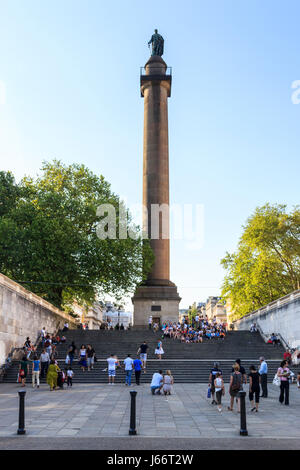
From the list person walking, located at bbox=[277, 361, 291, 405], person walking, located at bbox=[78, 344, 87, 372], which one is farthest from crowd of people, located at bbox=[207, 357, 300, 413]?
person walking, located at bbox=[78, 344, 87, 372]

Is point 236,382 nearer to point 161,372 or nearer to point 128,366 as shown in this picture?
point 161,372

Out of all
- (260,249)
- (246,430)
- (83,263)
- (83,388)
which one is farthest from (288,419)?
(260,249)

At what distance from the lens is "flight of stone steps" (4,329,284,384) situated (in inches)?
1054

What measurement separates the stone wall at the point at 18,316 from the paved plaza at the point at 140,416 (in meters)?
6.68

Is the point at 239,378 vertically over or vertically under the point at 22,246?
under

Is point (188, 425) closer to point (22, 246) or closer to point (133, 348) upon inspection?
point (133, 348)

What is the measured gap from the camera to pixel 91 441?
11.0 m

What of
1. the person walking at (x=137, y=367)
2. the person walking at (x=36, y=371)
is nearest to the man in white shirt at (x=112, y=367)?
the person walking at (x=137, y=367)

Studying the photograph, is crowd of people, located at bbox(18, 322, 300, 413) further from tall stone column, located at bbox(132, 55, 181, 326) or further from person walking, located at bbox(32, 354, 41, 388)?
tall stone column, located at bbox(132, 55, 181, 326)

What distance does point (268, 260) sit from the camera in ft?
174

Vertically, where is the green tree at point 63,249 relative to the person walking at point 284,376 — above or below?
above

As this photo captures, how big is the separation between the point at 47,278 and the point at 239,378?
28152 mm

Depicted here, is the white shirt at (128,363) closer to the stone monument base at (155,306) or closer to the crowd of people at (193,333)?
the crowd of people at (193,333)

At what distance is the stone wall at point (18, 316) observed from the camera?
91.1ft
